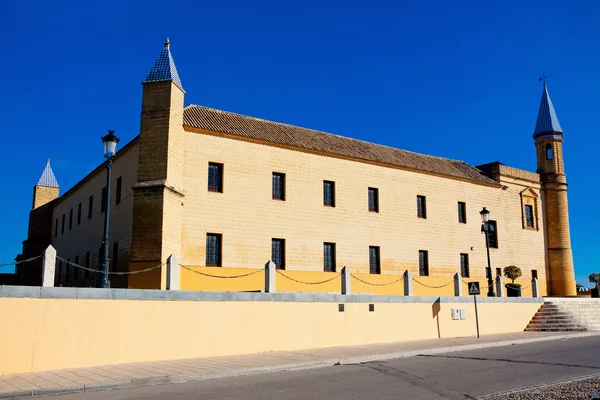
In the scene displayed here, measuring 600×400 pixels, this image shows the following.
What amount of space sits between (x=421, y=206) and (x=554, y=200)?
12.9 m

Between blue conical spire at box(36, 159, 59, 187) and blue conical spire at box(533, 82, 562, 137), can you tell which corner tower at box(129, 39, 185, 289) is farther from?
blue conical spire at box(533, 82, 562, 137)

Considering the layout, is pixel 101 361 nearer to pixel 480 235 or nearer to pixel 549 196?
pixel 480 235

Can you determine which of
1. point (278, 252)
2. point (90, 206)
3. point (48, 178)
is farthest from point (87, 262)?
point (48, 178)

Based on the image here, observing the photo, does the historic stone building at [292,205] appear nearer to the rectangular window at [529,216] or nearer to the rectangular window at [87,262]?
the rectangular window at [529,216]

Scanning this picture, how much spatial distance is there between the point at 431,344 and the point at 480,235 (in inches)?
687

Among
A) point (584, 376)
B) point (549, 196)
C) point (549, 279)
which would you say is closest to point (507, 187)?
point (549, 196)

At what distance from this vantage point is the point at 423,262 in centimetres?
3084

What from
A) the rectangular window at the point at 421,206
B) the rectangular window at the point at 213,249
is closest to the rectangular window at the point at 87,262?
the rectangular window at the point at 213,249

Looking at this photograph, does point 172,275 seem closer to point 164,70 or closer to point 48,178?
point 164,70

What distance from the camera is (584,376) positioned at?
10.7 metres

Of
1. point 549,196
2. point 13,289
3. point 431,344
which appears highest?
point 549,196

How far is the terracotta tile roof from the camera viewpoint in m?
25.0

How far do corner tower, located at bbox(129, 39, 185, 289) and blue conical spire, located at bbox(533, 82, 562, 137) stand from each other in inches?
1124

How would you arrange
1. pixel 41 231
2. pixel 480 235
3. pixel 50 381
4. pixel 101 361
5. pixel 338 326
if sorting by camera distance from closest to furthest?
pixel 50 381 → pixel 101 361 → pixel 338 326 → pixel 480 235 → pixel 41 231
